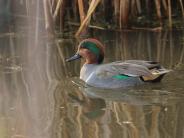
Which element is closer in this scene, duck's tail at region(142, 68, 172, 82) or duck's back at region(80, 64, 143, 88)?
duck's tail at region(142, 68, 172, 82)

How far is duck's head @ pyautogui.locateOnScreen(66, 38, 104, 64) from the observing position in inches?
257

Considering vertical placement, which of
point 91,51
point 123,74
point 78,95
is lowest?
point 78,95

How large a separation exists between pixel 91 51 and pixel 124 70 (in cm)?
59

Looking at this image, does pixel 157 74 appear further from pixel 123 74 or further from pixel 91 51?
pixel 91 51

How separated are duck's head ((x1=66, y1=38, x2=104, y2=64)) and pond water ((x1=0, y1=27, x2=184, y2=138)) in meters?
0.22

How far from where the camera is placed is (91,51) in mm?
6582

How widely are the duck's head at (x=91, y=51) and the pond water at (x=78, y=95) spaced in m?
0.22

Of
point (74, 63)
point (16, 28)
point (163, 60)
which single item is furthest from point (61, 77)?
point (16, 28)

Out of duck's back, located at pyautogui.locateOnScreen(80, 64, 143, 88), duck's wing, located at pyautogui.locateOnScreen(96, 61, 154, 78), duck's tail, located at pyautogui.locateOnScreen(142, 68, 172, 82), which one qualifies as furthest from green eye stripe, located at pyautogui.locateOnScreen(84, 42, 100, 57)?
duck's tail, located at pyautogui.locateOnScreen(142, 68, 172, 82)

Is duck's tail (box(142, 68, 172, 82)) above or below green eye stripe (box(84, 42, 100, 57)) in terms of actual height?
below

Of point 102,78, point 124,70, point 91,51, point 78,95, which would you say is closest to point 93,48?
point 91,51

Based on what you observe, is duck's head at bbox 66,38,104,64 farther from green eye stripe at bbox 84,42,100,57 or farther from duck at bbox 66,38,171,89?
duck at bbox 66,38,171,89

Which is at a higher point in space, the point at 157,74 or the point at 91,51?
the point at 91,51

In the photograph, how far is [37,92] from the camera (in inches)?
235
